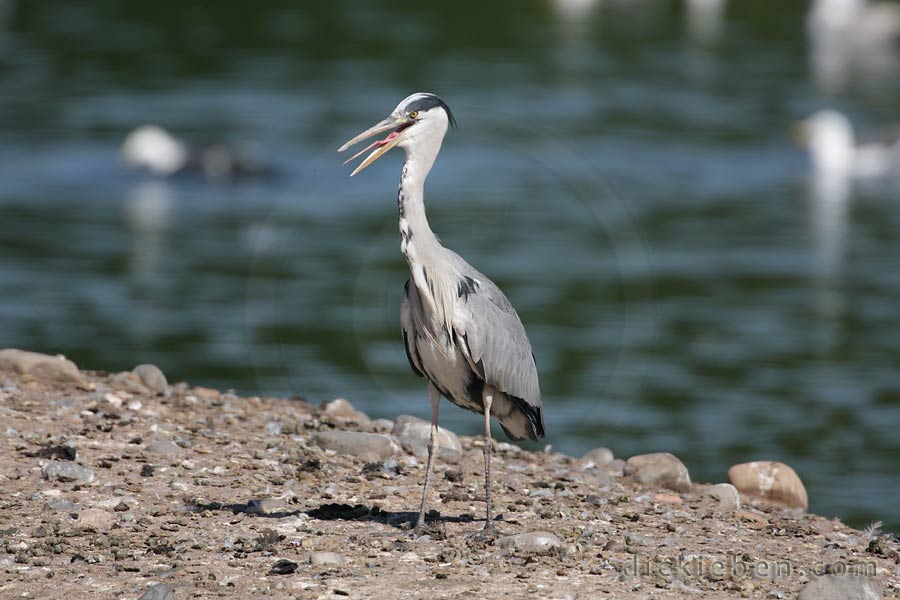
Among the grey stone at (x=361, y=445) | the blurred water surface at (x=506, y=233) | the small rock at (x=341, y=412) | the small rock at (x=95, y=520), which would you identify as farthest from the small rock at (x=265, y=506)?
the blurred water surface at (x=506, y=233)

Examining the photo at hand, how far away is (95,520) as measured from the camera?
A: 26.3ft

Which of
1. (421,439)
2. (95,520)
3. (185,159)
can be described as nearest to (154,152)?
(185,159)

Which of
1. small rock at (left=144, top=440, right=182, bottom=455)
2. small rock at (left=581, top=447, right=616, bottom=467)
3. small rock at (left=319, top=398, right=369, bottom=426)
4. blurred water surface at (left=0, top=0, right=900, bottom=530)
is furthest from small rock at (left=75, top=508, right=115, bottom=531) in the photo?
blurred water surface at (left=0, top=0, right=900, bottom=530)

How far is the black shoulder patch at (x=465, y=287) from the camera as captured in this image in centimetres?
817

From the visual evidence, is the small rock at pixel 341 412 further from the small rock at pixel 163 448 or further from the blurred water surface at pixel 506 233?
the blurred water surface at pixel 506 233

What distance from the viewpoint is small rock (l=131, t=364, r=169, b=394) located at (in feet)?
35.2

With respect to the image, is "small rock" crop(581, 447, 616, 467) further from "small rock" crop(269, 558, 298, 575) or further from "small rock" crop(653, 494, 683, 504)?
"small rock" crop(269, 558, 298, 575)

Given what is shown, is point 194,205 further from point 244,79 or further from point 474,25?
point 474,25

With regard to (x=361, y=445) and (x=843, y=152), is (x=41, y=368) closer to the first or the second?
(x=361, y=445)

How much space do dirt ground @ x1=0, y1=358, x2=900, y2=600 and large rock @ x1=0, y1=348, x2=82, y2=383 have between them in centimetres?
8

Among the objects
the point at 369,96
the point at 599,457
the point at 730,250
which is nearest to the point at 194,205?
the point at 369,96

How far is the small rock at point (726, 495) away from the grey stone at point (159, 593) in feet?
13.0

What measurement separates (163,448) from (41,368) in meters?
1.67

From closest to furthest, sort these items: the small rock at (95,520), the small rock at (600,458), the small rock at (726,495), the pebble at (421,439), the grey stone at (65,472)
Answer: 1. the small rock at (95,520)
2. the grey stone at (65,472)
3. the small rock at (726,495)
4. the pebble at (421,439)
5. the small rock at (600,458)
